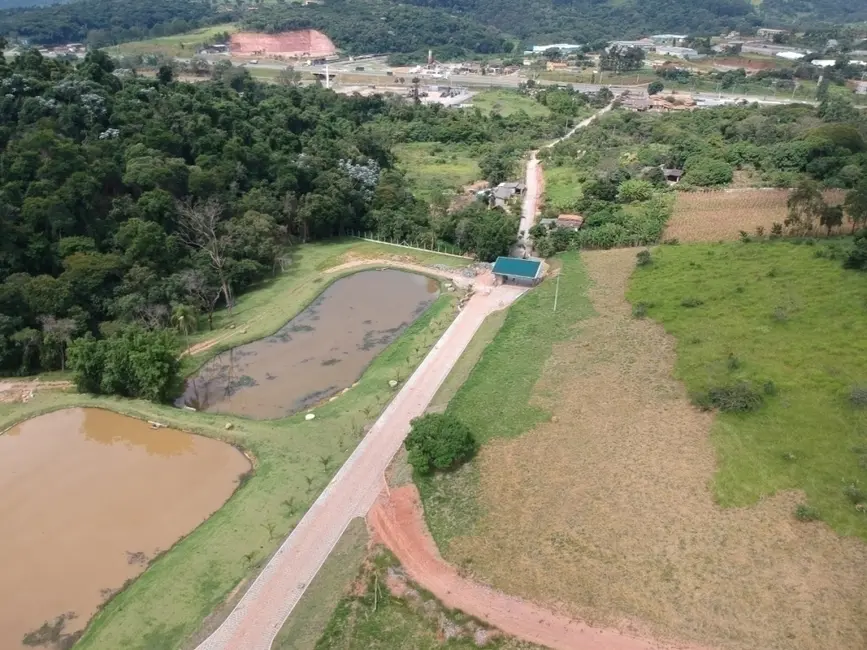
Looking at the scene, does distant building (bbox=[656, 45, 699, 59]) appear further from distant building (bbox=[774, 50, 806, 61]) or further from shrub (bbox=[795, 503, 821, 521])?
shrub (bbox=[795, 503, 821, 521])

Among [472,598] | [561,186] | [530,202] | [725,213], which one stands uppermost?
[725,213]

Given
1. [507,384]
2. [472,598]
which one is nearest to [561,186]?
[507,384]

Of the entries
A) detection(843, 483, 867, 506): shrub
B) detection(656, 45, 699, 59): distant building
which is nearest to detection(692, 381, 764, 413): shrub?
detection(843, 483, 867, 506): shrub

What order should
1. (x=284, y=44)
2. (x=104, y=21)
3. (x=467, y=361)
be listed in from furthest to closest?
(x=284, y=44) < (x=104, y=21) < (x=467, y=361)

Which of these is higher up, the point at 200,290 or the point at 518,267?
the point at 518,267

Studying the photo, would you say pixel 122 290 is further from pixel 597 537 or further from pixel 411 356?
pixel 597 537

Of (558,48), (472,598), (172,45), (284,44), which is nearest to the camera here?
(472,598)

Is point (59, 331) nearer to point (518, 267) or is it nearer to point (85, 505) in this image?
point (85, 505)
